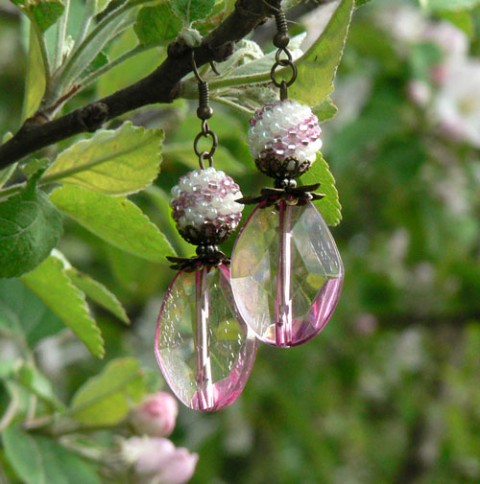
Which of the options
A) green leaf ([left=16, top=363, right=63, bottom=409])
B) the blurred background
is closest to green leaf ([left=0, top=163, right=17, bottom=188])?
green leaf ([left=16, top=363, right=63, bottom=409])

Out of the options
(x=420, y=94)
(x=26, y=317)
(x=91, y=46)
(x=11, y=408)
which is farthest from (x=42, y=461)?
(x=420, y=94)

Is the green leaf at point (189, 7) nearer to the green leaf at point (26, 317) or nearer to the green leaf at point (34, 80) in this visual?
the green leaf at point (34, 80)

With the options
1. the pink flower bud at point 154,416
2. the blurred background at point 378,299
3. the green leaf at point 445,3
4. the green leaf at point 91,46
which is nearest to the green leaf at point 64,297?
the green leaf at point 91,46

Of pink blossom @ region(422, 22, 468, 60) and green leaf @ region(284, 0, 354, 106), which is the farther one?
pink blossom @ region(422, 22, 468, 60)

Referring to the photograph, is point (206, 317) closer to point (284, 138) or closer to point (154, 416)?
point (284, 138)

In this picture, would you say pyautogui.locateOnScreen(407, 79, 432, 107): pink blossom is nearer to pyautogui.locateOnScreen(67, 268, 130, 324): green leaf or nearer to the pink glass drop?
pyautogui.locateOnScreen(67, 268, 130, 324): green leaf
